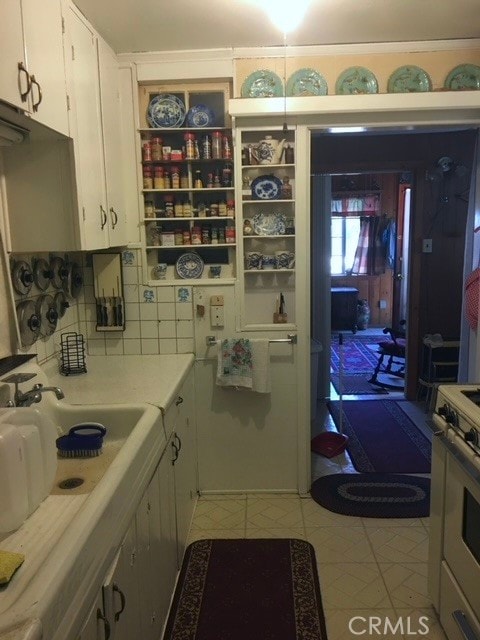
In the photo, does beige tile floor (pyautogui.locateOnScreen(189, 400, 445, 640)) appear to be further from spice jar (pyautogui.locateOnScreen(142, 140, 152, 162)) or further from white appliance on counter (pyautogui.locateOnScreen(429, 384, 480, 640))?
spice jar (pyautogui.locateOnScreen(142, 140, 152, 162))

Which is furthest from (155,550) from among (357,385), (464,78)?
(357,385)

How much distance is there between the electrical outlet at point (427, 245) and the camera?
4.41 metres

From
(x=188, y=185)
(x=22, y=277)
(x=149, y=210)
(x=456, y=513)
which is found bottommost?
(x=456, y=513)

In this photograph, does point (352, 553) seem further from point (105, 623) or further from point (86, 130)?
point (86, 130)

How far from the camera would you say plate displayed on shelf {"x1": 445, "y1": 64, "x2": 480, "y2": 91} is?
261cm

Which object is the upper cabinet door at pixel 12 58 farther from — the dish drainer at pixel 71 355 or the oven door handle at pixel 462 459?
the oven door handle at pixel 462 459

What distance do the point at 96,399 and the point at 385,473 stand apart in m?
2.03

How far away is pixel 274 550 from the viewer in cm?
246

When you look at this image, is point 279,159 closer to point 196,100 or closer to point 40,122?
point 196,100

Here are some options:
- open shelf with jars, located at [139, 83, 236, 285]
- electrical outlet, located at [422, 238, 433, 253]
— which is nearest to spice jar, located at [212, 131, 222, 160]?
open shelf with jars, located at [139, 83, 236, 285]

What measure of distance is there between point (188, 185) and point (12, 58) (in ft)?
4.50

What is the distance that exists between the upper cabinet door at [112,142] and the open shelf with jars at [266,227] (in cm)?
63

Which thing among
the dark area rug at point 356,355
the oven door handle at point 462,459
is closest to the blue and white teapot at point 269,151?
the oven door handle at point 462,459

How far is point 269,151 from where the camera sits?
2748mm
